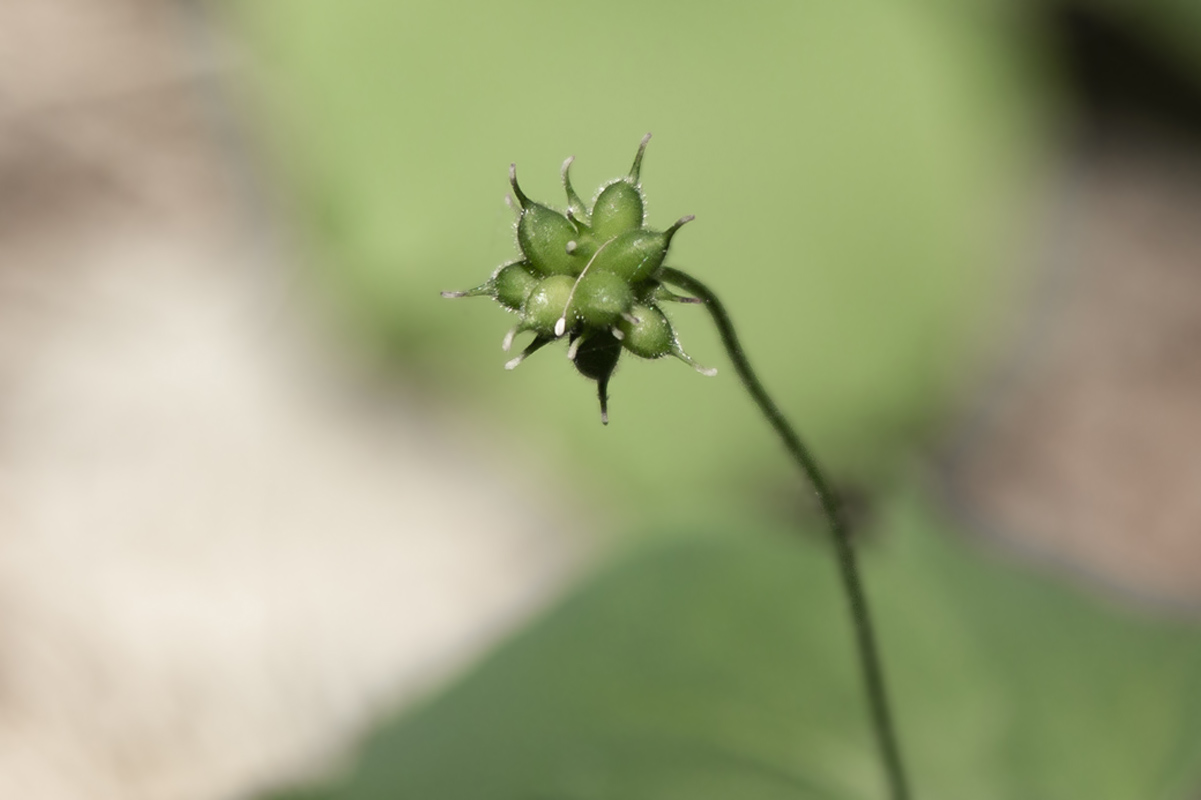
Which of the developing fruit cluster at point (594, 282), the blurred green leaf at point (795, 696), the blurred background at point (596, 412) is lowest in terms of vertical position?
the blurred green leaf at point (795, 696)

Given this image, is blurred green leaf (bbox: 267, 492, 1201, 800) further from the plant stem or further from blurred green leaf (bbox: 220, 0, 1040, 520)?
blurred green leaf (bbox: 220, 0, 1040, 520)

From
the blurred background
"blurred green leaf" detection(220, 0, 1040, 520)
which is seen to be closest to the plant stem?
the blurred background

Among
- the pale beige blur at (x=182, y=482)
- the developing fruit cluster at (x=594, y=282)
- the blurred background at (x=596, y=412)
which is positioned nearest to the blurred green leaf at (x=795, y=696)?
the blurred background at (x=596, y=412)

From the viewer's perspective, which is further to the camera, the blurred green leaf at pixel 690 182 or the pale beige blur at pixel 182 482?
the blurred green leaf at pixel 690 182

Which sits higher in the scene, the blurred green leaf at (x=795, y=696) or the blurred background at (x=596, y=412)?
the blurred background at (x=596, y=412)

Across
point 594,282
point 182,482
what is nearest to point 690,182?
point 182,482

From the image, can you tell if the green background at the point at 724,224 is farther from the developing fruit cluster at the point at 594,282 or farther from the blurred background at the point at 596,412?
the developing fruit cluster at the point at 594,282

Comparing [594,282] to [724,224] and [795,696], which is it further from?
[724,224]
